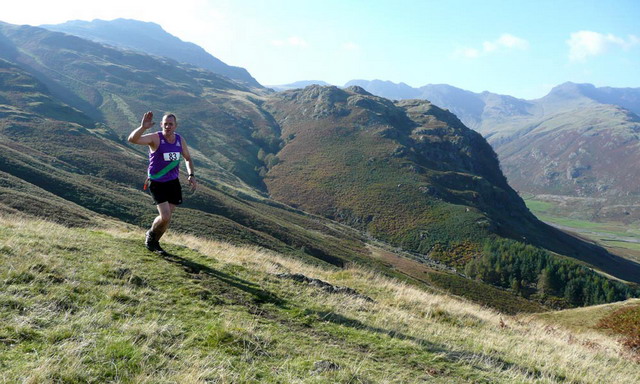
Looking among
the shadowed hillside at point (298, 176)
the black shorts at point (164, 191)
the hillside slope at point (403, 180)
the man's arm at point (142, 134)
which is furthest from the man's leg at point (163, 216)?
the hillside slope at point (403, 180)

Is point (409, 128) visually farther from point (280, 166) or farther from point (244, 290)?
point (244, 290)

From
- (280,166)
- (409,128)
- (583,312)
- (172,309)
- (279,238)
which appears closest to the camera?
(172,309)

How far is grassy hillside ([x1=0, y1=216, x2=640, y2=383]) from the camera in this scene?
4.54 m

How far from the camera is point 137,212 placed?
53.5 m

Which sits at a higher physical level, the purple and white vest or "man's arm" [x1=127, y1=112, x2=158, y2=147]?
"man's arm" [x1=127, y1=112, x2=158, y2=147]

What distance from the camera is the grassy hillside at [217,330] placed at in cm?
454

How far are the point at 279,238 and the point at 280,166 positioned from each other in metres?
71.8

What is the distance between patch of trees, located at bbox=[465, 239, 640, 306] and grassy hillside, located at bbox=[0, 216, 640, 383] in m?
82.0

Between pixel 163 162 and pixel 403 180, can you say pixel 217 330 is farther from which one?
pixel 403 180

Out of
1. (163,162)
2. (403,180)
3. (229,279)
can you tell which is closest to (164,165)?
(163,162)

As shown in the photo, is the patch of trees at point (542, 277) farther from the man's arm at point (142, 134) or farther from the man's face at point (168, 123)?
the man's arm at point (142, 134)

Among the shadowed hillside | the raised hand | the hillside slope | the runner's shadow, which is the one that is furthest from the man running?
the hillside slope

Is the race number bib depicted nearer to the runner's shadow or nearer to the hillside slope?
the runner's shadow

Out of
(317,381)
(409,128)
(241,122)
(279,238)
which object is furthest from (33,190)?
(409,128)
